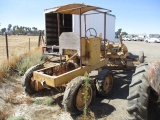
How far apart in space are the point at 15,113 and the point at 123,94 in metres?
3.23

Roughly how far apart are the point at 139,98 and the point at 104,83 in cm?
279

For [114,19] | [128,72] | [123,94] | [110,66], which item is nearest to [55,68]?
[123,94]

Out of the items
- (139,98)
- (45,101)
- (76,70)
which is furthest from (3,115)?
(139,98)

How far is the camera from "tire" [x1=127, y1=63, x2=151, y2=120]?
2.79 metres

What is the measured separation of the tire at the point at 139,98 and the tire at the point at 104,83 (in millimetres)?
2450

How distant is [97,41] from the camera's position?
19.5 feet

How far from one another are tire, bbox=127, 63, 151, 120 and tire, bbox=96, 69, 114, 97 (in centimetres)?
245

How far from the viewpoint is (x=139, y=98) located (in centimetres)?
279

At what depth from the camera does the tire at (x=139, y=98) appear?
2.79 meters

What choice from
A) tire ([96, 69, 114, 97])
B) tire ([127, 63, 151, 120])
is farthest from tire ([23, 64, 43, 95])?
tire ([127, 63, 151, 120])

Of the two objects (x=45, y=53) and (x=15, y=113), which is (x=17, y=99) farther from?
(x=45, y=53)

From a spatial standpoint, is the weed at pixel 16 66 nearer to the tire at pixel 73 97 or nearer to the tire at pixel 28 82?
the tire at pixel 28 82

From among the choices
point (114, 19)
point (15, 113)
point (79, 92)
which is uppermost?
point (114, 19)

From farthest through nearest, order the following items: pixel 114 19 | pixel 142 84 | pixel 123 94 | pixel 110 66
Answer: pixel 114 19, pixel 110 66, pixel 123 94, pixel 142 84
